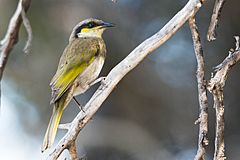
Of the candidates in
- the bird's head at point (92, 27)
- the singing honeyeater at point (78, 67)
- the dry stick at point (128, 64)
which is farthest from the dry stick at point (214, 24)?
the bird's head at point (92, 27)

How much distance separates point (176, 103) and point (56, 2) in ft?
3.30

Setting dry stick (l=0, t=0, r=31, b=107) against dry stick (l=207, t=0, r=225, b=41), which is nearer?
dry stick (l=207, t=0, r=225, b=41)

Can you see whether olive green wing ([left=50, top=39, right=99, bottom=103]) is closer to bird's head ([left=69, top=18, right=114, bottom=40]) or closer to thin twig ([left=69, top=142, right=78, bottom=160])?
bird's head ([left=69, top=18, right=114, bottom=40])

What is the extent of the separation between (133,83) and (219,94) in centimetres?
186

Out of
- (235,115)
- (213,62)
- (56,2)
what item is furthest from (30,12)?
(235,115)

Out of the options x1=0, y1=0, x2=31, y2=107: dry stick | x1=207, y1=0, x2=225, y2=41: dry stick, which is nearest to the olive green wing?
x1=0, y1=0, x2=31, y2=107: dry stick

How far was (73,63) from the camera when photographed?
2361 millimetres

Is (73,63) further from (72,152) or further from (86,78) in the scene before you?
(72,152)

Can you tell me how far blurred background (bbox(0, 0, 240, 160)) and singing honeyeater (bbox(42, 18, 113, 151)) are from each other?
76 cm

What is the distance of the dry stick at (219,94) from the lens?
1.57 meters

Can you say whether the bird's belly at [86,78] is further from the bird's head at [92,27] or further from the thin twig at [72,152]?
the thin twig at [72,152]

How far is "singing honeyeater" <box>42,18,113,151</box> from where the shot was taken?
2.18 meters

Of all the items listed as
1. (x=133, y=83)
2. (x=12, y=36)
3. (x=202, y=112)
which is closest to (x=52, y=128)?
(x=12, y=36)

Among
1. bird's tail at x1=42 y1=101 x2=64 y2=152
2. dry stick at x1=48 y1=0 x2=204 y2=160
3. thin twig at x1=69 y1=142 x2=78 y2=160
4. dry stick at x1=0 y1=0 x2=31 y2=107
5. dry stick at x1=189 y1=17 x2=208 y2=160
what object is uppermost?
dry stick at x1=0 y1=0 x2=31 y2=107
